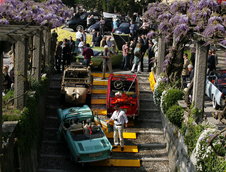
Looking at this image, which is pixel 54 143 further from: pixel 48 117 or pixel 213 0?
pixel 213 0

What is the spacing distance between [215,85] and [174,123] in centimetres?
508

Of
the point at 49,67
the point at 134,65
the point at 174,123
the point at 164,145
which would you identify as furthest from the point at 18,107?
the point at 134,65

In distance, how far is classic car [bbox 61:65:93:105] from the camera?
21620 mm

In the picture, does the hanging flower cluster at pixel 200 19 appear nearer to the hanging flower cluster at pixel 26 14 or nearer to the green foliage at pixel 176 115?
the green foliage at pixel 176 115

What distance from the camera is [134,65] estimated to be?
85.2 ft

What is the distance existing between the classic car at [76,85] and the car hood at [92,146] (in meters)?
3.95

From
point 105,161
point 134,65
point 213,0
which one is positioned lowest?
point 105,161

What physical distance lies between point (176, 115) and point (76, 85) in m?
6.34

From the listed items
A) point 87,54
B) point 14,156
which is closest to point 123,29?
point 87,54

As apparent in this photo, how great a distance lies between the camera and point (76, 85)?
2203cm

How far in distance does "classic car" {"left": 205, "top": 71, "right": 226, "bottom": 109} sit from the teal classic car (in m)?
5.23

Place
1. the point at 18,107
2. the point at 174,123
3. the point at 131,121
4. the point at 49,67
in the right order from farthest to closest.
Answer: the point at 49,67
the point at 131,121
the point at 174,123
the point at 18,107

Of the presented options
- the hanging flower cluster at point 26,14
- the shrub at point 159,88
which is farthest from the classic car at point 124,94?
the hanging flower cluster at point 26,14

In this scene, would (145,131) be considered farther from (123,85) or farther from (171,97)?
(171,97)
